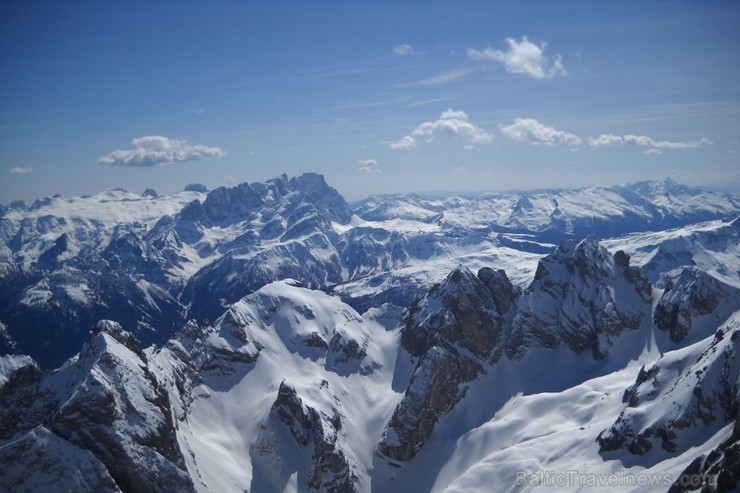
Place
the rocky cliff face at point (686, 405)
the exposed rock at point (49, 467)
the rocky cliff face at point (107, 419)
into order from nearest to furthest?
the exposed rock at point (49, 467), the rocky cliff face at point (107, 419), the rocky cliff face at point (686, 405)

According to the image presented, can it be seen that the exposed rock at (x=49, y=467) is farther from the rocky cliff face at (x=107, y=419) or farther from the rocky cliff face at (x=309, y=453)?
the rocky cliff face at (x=309, y=453)

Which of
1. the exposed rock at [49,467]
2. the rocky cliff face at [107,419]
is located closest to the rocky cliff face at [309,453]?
the rocky cliff face at [107,419]

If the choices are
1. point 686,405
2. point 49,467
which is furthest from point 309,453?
point 686,405

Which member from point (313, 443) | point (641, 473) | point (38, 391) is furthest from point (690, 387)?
point (38, 391)

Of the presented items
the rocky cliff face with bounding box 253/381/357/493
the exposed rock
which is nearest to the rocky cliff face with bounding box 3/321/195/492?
the exposed rock

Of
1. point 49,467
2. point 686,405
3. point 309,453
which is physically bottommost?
point 309,453

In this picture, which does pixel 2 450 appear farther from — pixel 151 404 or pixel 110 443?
pixel 151 404

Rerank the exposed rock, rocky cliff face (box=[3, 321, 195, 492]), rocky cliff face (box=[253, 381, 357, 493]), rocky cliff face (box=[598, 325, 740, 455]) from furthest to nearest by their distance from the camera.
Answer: rocky cliff face (box=[253, 381, 357, 493]) < rocky cliff face (box=[598, 325, 740, 455]) < rocky cliff face (box=[3, 321, 195, 492]) < the exposed rock

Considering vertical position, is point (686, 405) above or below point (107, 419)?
below

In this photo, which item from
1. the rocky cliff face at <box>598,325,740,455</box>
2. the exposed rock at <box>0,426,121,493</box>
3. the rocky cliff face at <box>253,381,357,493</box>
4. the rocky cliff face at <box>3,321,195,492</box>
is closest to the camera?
the exposed rock at <box>0,426,121,493</box>

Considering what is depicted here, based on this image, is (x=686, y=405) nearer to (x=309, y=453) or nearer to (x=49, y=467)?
(x=309, y=453)

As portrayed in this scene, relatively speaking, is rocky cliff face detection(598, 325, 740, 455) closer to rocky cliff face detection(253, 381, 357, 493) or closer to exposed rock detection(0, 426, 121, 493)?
rocky cliff face detection(253, 381, 357, 493)
